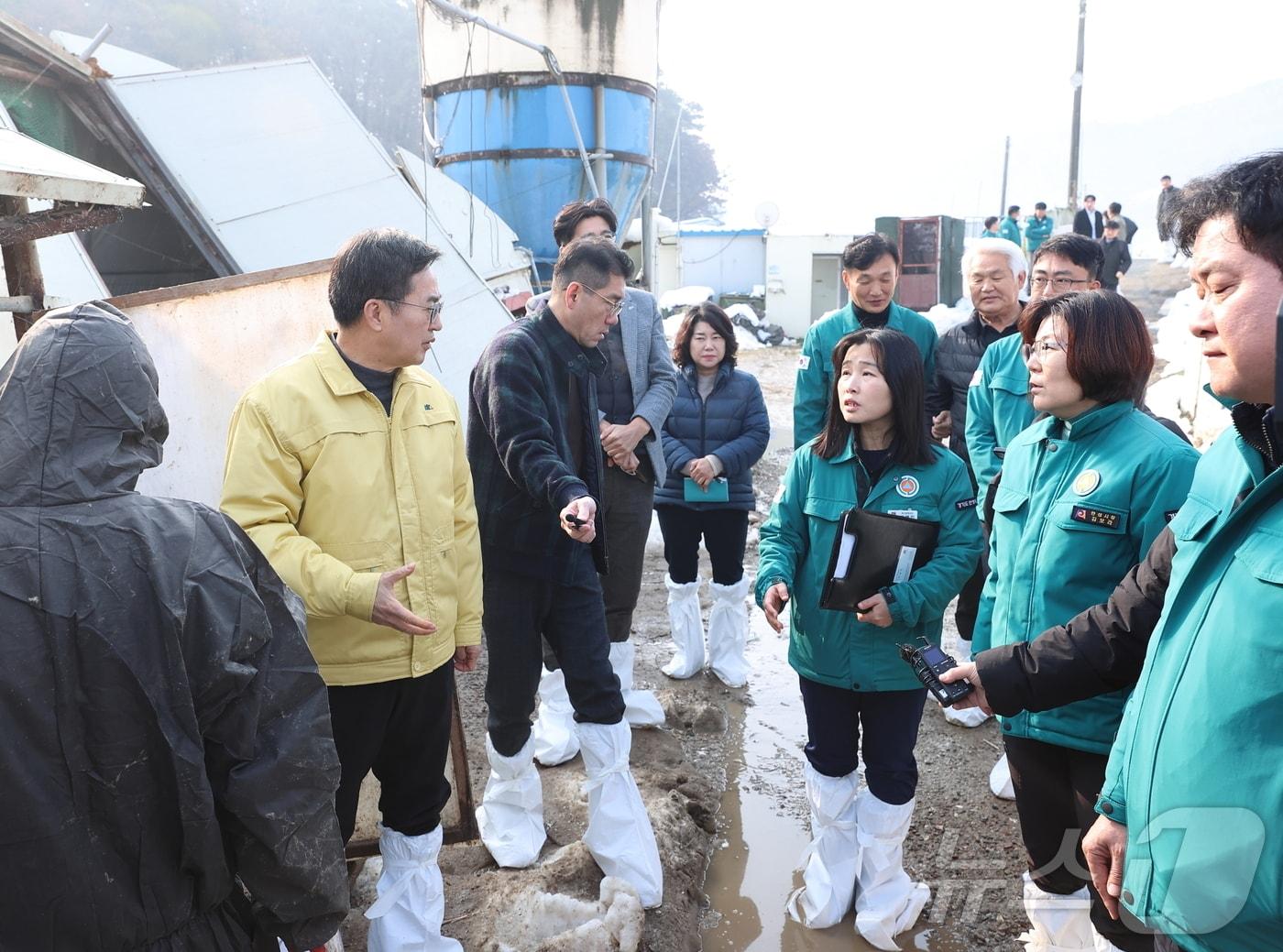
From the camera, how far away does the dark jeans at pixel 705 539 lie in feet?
15.7

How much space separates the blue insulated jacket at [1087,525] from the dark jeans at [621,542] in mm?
1858

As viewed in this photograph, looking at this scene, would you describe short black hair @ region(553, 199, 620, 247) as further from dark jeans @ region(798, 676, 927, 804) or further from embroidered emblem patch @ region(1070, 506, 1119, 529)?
embroidered emblem patch @ region(1070, 506, 1119, 529)

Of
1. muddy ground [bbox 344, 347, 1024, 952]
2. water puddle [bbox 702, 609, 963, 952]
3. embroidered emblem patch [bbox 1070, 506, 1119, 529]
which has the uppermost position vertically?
embroidered emblem patch [bbox 1070, 506, 1119, 529]

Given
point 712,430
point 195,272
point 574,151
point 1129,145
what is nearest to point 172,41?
point 574,151

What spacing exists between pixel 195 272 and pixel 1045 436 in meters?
6.15

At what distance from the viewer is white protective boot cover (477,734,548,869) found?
3.32 metres

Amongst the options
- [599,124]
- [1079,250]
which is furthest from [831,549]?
[599,124]

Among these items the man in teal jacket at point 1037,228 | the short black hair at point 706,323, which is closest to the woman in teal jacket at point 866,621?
the short black hair at point 706,323

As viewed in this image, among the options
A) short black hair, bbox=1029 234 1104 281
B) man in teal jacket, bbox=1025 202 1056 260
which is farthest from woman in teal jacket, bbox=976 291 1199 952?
man in teal jacket, bbox=1025 202 1056 260

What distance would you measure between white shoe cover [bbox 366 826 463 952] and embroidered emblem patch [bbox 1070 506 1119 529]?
76.1 inches

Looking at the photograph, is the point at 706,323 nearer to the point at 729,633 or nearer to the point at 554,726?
the point at 729,633

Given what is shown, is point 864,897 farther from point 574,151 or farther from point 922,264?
point 922,264

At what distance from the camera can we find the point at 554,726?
4156 mm

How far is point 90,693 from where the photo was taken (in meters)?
1.55
